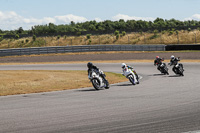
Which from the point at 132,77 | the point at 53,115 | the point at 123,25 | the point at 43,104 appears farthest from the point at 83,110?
the point at 123,25

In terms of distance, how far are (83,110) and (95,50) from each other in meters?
43.5

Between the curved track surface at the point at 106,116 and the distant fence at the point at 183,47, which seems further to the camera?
the distant fence at the point at 183,47

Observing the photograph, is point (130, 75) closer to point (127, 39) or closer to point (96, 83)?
point (96, 83)

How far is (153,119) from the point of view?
856 cm

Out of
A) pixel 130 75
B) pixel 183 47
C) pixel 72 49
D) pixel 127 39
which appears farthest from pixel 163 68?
pixel 127 39

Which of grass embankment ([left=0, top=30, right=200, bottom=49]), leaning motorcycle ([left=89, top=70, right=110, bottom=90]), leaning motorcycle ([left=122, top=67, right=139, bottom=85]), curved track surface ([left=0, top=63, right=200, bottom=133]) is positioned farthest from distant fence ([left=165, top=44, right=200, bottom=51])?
curved track surface ([left=0, top=63, right=200, bottom=133])

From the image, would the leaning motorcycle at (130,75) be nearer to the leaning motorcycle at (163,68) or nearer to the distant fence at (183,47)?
the leaning motorcycle at (163,68)

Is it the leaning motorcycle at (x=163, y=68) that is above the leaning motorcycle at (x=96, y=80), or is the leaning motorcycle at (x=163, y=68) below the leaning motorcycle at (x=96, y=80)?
below

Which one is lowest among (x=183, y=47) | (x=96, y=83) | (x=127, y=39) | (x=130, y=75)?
(x=96, y=83)

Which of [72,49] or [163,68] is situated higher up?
[72,49]

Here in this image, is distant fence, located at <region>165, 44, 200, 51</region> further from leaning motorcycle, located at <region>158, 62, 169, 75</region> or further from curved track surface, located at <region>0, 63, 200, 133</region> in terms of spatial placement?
curved track surface, located at <region>0, 63, 200, 133</region>

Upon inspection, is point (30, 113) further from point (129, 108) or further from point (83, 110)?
point (129, 108)

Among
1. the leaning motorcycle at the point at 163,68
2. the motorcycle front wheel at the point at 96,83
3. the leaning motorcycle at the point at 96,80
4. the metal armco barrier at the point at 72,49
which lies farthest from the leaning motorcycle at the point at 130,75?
the metal armco barrier at the point at 72,49

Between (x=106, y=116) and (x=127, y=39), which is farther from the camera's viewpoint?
(x=127, y=39)
